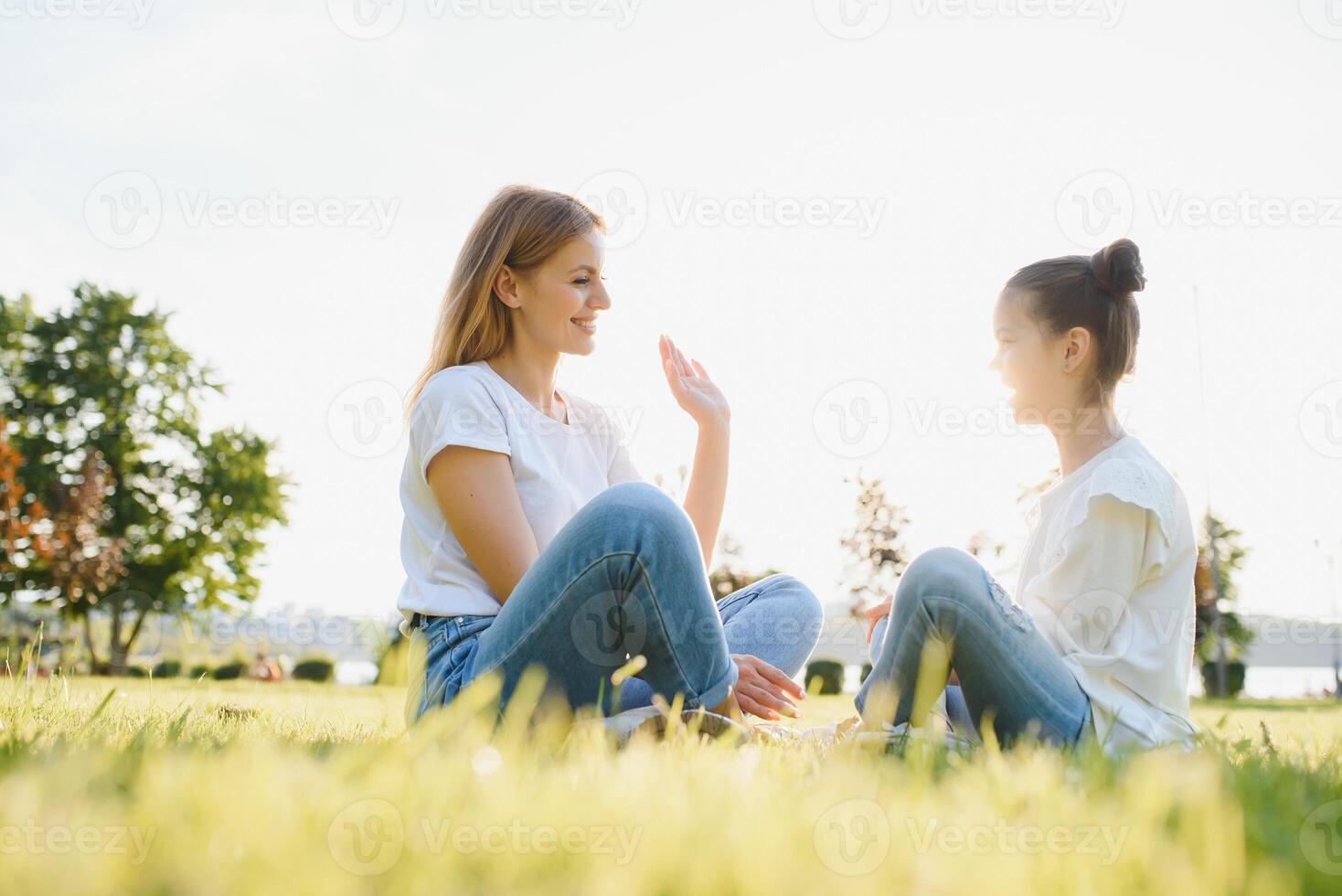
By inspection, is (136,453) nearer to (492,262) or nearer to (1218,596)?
(492,262)

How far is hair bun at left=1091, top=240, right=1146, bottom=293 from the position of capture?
131 inches

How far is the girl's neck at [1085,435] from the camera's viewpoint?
3.23 m

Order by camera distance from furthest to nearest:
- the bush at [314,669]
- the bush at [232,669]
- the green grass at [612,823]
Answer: the bush at [314,669], the bush at [232,669], the green grass at [612,823]

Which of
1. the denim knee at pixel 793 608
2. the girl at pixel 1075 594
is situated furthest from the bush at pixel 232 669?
the girl at pixel 1075 594

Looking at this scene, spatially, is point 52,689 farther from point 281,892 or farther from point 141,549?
point 141,549

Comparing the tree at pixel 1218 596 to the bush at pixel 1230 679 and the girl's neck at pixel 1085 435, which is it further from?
the girl's neck at pixel 1085 435

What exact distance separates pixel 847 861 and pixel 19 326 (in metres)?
28.9

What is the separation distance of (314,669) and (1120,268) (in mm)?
20919

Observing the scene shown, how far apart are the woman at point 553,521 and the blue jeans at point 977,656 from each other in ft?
1.28

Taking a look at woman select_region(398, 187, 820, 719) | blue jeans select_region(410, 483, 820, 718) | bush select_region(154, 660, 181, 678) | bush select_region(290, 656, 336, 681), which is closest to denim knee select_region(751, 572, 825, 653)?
woman select_region(398, 187, 820, 719)

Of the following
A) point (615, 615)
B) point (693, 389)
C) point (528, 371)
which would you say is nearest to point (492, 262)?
point (528, 371)

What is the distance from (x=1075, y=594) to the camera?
286cm

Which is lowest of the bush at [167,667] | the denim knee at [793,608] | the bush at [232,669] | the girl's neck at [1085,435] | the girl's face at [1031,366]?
the bush at [167,667]

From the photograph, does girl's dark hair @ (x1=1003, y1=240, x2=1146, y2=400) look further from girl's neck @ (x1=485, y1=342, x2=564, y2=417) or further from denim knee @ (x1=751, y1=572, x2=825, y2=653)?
girl's neck @ (x1=485, y1=342, x2=564, y2=417)
